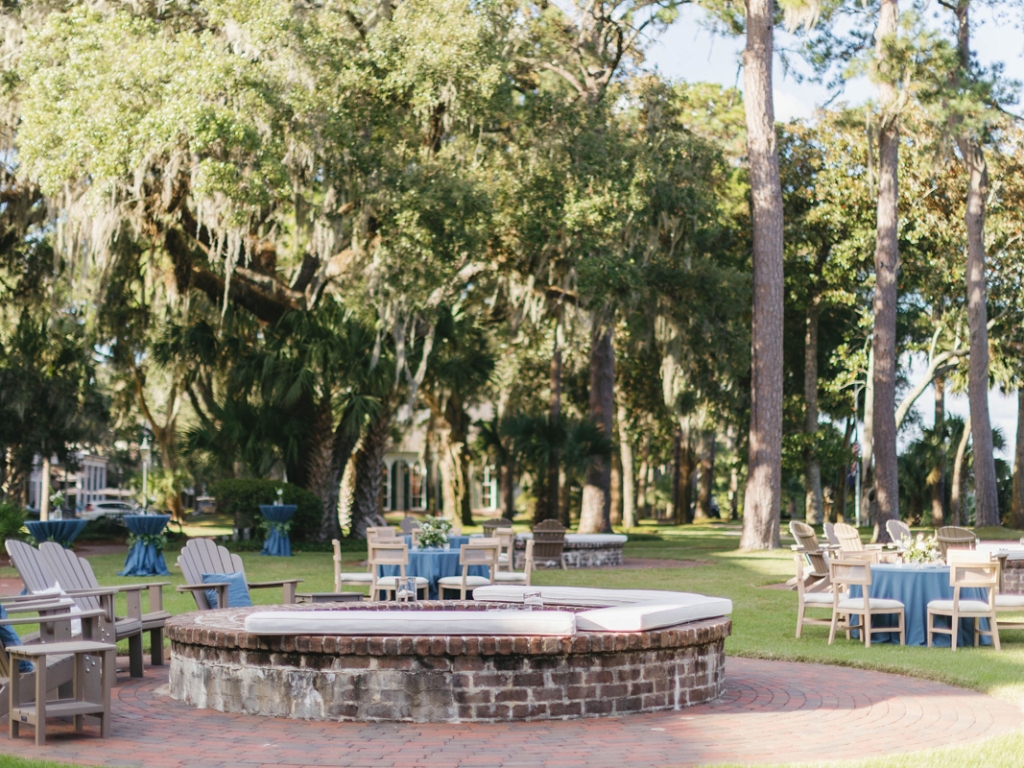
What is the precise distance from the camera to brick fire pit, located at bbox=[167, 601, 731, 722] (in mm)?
6578

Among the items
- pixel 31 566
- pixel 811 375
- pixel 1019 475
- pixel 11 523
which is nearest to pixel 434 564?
pixel 31 566

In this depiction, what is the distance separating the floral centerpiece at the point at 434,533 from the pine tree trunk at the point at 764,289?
9915mm

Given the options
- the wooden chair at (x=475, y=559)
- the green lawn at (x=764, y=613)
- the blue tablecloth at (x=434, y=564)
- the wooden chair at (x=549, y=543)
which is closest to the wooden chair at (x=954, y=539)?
the green lawn at (x=764, y=613)

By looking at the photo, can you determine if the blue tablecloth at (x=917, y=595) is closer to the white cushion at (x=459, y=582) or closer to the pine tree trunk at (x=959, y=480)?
the white cushion at (x=459, y=582)

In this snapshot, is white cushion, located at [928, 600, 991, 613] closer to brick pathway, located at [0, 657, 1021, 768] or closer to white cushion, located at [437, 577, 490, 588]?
brick pathway, located at [0, 657, 1021, 768]

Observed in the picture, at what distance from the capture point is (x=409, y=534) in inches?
693

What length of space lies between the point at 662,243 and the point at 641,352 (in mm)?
6358

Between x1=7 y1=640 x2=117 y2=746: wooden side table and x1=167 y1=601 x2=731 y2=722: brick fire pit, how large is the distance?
31.2 inches

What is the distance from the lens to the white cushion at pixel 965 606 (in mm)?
10109

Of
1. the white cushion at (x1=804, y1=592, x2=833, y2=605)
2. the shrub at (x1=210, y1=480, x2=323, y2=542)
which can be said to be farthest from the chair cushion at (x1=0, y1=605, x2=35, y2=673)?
the shrub at (x1=210, y1=480, x2=323, y2=542)

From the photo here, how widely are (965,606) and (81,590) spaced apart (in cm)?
702

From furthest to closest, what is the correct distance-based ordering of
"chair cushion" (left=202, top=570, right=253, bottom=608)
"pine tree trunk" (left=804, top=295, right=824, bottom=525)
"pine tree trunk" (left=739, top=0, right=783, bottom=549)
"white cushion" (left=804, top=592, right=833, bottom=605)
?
"pine tree trunk" (left=804, top=295, right=824, bottom=525), "pine tree trunk" (left=739, top=0, right=783, bottom=549), "white cushion" (left=804, top=592, right=833, bottom=605), "chair cushion" (left=202, top=570, right=253, bottom=608)

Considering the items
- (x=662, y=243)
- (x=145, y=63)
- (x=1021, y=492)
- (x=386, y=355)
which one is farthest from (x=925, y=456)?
(x=145, y=63)

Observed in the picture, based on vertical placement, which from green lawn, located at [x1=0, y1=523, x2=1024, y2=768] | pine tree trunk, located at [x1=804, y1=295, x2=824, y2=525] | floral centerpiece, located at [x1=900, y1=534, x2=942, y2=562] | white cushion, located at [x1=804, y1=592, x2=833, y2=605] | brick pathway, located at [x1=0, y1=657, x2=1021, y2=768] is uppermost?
pine tree trunk, located at [x1=804, y1=295, x2=824, y2=525]
